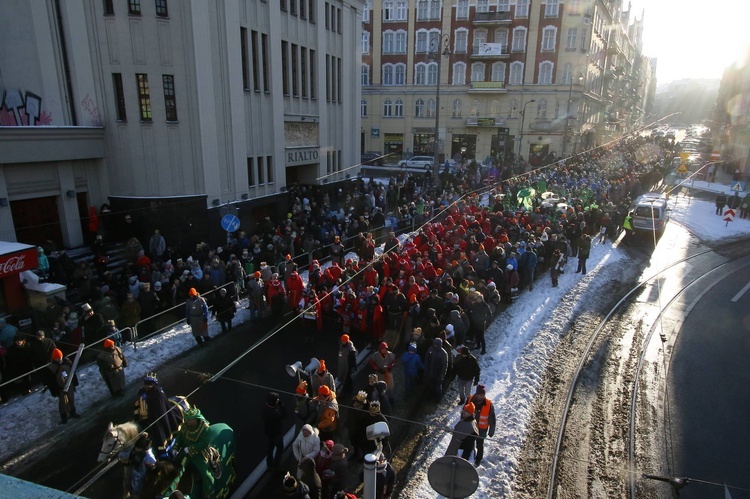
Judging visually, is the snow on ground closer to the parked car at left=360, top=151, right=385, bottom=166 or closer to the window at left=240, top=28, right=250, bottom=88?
the window at left=240, top=28, right=250, bottom=88

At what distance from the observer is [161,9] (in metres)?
17.1

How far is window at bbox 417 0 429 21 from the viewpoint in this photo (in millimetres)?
47000

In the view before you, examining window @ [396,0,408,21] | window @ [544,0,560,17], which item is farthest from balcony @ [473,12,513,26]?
window @ [396,0,408,21]

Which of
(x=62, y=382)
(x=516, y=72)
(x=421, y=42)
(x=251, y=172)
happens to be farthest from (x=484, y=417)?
(x=421, y=42)

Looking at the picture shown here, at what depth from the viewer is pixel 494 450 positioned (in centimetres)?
835

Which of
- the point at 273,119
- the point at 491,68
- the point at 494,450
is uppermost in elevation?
the point at 491,68

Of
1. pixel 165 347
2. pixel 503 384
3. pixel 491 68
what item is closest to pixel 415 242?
pixel 503 384

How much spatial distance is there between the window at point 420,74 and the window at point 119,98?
35913 millimetres

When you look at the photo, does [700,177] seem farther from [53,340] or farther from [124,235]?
[53,340]

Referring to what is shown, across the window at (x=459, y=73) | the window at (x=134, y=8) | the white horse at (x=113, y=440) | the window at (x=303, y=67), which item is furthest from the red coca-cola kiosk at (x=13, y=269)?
the window at (x=459, y=73)

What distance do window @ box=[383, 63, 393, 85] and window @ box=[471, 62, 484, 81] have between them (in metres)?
7.93

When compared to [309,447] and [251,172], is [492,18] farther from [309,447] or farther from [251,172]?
[309,447]

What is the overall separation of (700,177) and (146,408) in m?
48.3

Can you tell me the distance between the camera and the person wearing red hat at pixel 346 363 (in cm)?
953
